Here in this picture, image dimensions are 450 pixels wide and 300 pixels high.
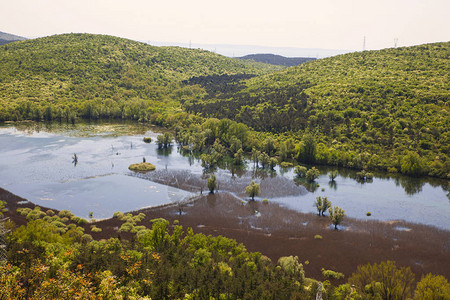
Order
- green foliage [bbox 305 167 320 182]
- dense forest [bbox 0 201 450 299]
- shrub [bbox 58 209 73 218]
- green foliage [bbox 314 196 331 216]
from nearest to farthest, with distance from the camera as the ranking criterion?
dense forest [bbox 0 201 450 299]
shrub [bbox 58 209 73 218]
green foliage [bbox 314 196 331 216]
green foliage [bbox 305 167 320 182]

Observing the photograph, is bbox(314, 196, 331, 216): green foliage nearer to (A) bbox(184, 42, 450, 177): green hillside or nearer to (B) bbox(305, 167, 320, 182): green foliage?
(B) bbox(305, 167, 320, 182): green foliage

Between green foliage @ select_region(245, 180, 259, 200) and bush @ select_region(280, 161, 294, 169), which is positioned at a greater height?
bush @ select_region(280, 161, 294, 169)

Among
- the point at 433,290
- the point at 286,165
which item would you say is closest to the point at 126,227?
the point at 433,290

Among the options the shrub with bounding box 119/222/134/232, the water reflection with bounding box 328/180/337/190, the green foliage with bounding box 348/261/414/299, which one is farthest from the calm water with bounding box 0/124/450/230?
the green foliage with bounding box 348/261/414/299

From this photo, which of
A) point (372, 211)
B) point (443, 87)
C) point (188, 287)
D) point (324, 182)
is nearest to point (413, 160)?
point (324, 182)

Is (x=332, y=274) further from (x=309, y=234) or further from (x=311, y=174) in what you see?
(x=311, y=174)

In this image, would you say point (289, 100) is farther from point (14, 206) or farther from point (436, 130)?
point (14, 206)

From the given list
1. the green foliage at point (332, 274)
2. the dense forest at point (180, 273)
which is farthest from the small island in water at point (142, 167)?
the green foliage at point (332, 274)
